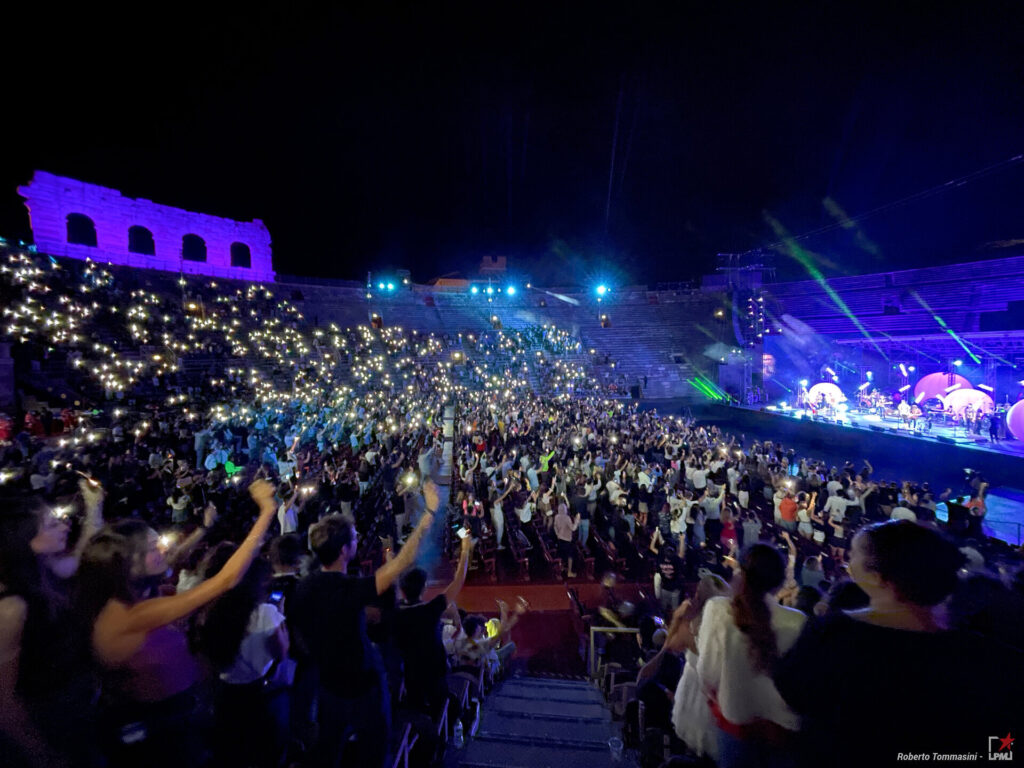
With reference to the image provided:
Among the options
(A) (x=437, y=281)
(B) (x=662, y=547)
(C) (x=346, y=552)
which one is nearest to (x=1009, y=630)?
(C) (x=346, y=552)

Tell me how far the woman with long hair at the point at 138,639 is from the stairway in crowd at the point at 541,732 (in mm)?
1608

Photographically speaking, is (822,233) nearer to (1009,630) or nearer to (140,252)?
(1009,630)

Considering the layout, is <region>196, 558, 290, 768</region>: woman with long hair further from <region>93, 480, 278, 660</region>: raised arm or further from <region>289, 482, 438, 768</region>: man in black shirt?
<region>93, 480, 278, 660</region>: raised arm

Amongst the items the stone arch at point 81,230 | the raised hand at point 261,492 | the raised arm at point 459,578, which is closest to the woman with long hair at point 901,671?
the raised arm at point 459,578

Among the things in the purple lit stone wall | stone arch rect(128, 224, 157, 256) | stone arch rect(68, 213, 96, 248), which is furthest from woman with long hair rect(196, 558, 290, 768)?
stone arch rect(128, 224, 157, 256)

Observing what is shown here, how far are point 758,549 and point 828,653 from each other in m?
0.48

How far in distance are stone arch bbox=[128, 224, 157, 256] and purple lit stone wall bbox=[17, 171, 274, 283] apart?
325mm

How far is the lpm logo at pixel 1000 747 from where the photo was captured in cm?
140

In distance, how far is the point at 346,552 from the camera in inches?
91.9

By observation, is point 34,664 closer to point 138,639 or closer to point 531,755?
point 138,639

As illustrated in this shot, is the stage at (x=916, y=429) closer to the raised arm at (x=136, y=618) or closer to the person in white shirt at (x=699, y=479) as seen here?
the person in white shirt at (x=699, y=479)

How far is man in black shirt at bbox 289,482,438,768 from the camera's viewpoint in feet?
7.16

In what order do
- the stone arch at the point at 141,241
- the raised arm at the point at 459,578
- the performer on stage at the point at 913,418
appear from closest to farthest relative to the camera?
the raised arm at the point at 459,578 < the performer on stage at the point at 913,418 < the stone arch at the point at 141,241

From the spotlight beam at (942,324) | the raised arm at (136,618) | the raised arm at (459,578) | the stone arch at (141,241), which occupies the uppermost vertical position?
the stone arch at (141,241)
